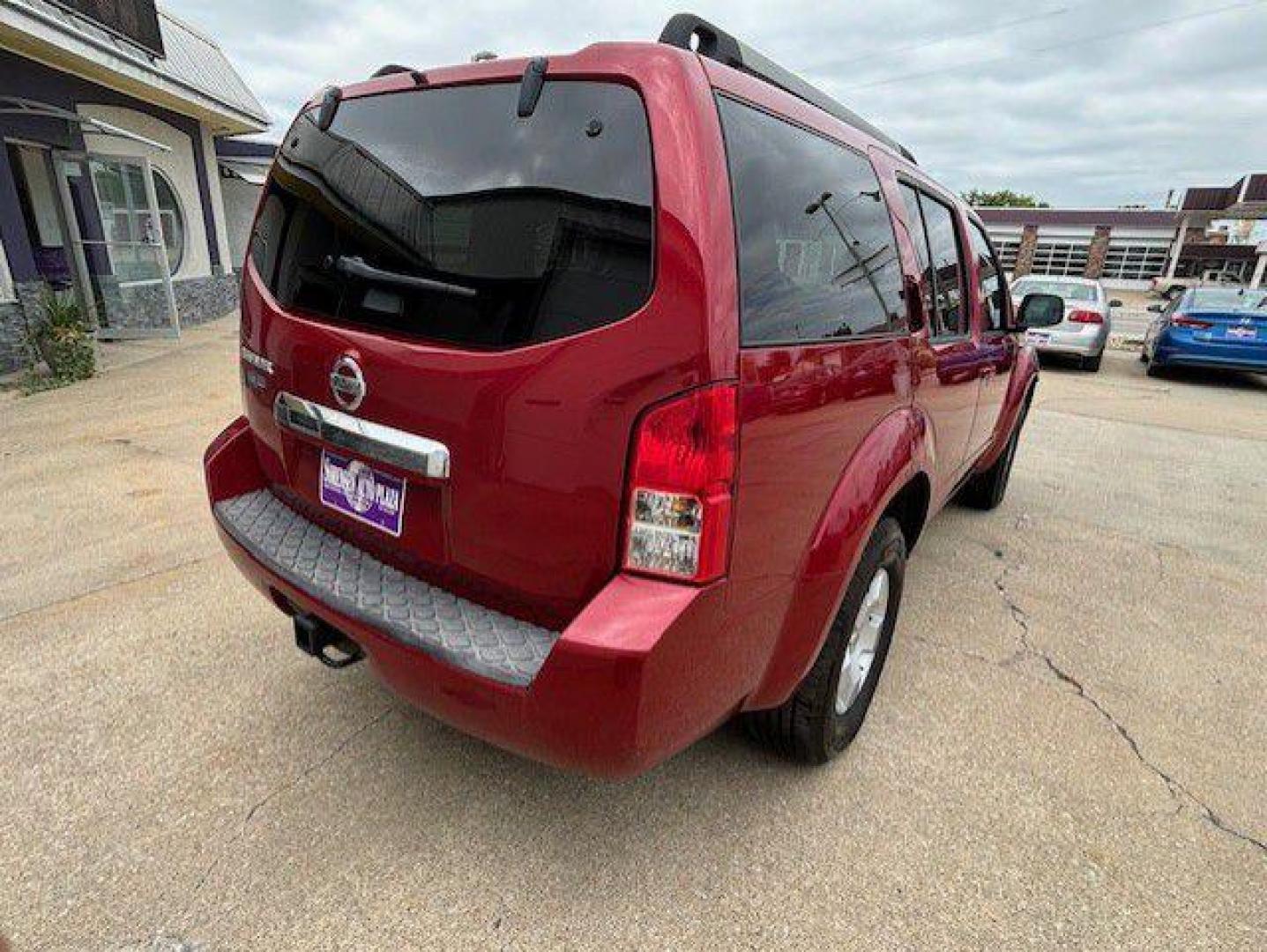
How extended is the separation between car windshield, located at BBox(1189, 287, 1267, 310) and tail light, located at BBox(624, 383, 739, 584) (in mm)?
11785

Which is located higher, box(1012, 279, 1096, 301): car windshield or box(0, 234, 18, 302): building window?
box(0, 234, 18, 302): building window

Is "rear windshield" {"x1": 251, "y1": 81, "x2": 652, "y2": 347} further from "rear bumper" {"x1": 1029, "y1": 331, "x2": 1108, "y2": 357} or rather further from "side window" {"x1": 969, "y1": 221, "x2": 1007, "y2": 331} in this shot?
"rear bumper" {"x1": 1029, "y1": 331, "x2": 1108, "y2": 357}

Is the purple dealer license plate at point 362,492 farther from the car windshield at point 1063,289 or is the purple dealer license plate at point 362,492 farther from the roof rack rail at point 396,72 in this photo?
the car windshield at point 1063,289

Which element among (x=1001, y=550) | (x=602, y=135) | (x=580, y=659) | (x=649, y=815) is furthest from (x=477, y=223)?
(x=1001, y=550)

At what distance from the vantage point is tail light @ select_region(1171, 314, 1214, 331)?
9.98 metres

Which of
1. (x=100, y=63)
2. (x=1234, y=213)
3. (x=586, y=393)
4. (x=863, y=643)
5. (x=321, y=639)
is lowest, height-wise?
(x=863, y=643)

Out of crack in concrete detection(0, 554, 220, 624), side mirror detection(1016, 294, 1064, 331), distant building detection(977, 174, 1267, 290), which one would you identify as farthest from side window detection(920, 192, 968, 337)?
distant building detection(977, 174, 1267, 290)

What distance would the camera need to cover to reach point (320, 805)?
2.05 m

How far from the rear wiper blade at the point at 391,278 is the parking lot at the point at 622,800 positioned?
1.42 meters

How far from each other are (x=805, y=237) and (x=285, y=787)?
6.85 feet

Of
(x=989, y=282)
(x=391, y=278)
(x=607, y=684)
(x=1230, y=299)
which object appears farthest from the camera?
(x=1230, y=299)

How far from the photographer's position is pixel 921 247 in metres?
2.57

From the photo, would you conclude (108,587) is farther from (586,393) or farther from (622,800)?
(586,393)

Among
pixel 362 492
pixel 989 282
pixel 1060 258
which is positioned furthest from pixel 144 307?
pixel 1060 258
